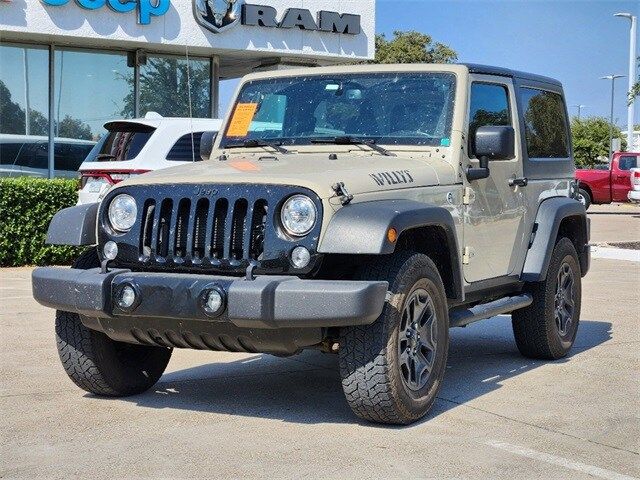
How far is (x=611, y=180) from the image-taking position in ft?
95.9

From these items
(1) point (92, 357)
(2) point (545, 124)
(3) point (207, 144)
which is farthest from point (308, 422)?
(2) point (545, 124)

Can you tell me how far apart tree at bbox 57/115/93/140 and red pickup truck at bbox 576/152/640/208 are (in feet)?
48.6

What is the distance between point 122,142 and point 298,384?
6.10 m

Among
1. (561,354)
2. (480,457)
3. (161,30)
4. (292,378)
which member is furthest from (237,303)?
(161,30)

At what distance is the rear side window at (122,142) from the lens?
12.0 m

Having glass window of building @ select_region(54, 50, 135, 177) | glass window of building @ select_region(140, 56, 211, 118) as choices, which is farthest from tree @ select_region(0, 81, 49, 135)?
glass window of building @ select_region(140, 56, 211, 118)

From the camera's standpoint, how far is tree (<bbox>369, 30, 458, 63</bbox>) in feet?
166

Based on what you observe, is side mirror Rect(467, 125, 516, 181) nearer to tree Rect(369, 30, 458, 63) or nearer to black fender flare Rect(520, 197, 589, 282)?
black fender flare Rect(520, 197, 589, 282)

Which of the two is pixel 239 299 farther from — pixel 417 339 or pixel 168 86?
pixel 168 86

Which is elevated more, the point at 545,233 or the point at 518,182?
the point at 518,182

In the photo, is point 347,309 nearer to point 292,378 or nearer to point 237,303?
point 237,303

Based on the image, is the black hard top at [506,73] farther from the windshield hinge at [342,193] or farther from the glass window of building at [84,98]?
the glass window of building at [84,98]

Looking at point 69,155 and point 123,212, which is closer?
point 123,212

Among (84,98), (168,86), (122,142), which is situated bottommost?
(122,142)
